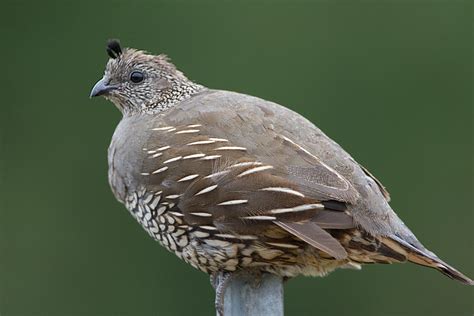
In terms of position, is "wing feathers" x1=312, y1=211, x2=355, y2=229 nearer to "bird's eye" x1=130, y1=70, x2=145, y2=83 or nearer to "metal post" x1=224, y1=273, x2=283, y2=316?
"metal post" x1=224, y1=273, x2=283, y2=316

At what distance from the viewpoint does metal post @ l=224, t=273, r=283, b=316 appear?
4215 millimetres

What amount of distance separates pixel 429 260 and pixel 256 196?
2.39 feet

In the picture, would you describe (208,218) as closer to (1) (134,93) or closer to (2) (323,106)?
(1) (134,93)

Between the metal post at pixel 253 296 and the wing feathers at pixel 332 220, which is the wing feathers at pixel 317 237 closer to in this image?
the wing feathers at pixel 332 220

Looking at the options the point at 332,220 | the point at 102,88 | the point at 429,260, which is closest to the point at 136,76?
the point at 102,88

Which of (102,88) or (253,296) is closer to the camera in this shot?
(253,296)

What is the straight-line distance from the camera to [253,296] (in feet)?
14.1

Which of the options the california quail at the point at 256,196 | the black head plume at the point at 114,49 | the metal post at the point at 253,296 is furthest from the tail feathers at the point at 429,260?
the black head plume at the point at 114,49

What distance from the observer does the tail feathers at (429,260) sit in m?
4.33

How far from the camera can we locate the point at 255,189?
4.46 m

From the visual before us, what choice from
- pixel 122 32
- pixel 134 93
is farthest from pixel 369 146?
pixel 134 93

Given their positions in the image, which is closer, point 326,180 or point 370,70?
point 326,180

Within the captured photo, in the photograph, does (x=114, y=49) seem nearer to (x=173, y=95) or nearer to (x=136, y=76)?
(x=136, y=76)

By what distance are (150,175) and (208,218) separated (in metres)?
0.37
